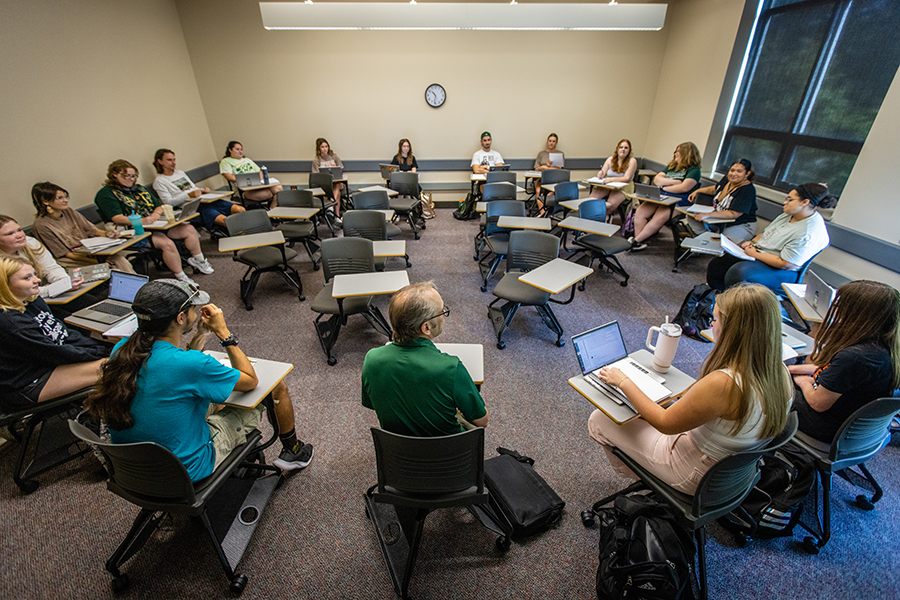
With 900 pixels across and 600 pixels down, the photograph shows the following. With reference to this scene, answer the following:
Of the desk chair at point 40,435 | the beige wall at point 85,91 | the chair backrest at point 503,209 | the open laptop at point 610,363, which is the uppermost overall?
the beige wall at point 85,91

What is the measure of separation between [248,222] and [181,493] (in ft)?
12.2

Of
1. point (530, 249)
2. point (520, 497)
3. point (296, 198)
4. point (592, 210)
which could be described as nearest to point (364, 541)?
point (520, 497)

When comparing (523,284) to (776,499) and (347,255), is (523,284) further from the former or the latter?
(776,499)

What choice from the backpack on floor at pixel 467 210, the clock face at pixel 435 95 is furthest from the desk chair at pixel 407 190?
the clock face at pixel 435 95

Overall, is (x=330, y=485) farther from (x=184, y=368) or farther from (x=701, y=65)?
(x=701, y=65)

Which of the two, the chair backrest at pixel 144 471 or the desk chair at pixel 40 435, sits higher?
the chair backrest at pixel 144 471

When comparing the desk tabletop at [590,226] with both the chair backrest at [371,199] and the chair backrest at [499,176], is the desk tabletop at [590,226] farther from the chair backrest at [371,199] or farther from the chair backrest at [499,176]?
the chair backrest at [371,199]

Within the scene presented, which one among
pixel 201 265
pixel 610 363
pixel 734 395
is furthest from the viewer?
pixel 201 265

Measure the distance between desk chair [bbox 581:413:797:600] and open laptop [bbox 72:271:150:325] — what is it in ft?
11.2

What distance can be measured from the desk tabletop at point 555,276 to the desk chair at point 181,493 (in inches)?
89.5

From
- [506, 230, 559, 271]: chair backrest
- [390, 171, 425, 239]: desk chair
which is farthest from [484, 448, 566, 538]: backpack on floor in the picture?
[390, 171, 425, 239]: desk chair

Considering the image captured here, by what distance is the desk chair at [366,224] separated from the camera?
4.34 meters

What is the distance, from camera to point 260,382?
1945 millimetres

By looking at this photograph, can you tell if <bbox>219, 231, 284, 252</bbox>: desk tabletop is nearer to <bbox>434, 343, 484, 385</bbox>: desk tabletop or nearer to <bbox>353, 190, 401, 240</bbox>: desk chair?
<bbox>353, 190, 401, 240</bbox>: desk chair
